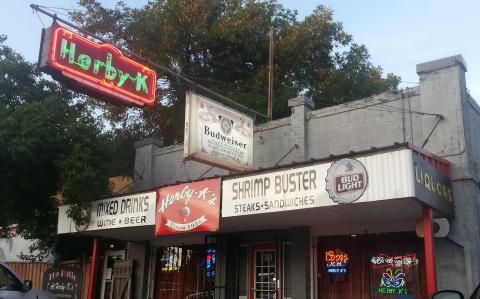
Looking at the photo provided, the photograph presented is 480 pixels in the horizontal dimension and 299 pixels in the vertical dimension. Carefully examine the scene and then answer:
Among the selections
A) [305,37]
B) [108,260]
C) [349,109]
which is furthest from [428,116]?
[305,37]

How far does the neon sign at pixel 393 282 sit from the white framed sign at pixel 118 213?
531cm

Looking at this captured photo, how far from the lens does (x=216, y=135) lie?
12.2 metres

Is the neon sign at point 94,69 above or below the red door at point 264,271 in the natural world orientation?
above

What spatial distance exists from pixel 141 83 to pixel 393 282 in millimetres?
7281

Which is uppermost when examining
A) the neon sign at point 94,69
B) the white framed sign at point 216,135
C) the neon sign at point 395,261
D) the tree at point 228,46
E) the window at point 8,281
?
the tree at point 228,46

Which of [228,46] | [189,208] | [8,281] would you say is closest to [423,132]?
[189,208]

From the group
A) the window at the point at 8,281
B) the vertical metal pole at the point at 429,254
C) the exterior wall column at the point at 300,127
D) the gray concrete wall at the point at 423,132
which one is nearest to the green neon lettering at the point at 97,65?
the gray concrete wall at the point at 423,132

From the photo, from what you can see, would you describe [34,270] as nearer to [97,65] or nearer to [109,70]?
[109,70]

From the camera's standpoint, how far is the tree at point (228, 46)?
23.1 metres

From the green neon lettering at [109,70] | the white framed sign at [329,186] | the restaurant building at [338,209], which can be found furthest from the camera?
the green neon lettering at [109,70]

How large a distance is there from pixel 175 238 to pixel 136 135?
957cm

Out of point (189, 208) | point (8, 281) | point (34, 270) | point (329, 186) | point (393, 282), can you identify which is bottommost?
point (8, 281)

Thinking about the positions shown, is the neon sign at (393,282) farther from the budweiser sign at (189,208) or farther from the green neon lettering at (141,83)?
the green neon lettering at (141,83)

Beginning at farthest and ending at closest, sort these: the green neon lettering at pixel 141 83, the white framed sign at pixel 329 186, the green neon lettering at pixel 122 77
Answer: the green neon lettering at pixel 141 83 < the green neon lettering at pixel 122 77 < the white framed sign at pixel 329 186
